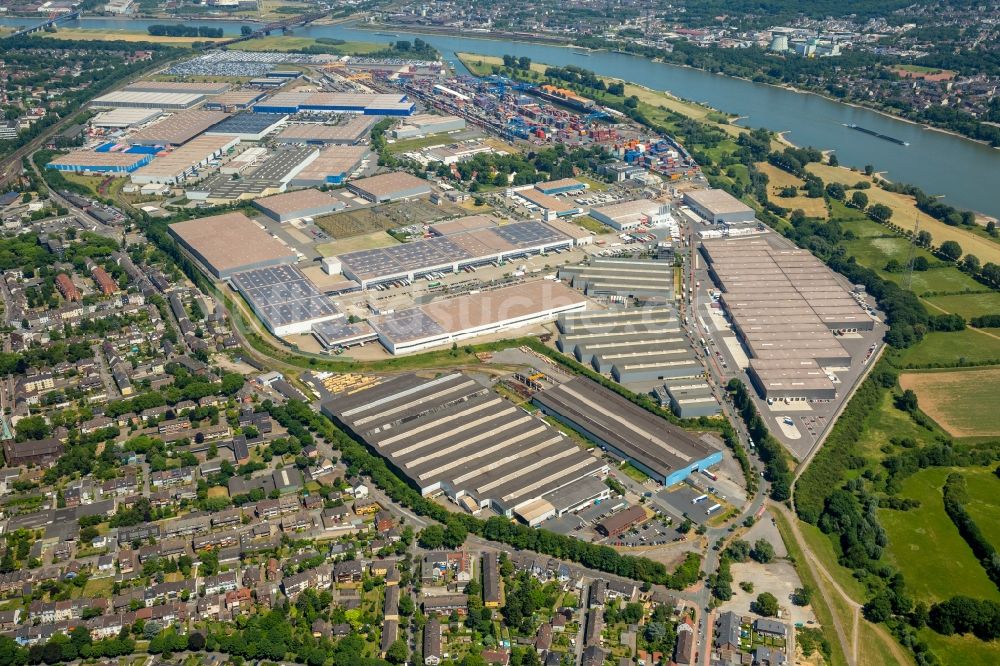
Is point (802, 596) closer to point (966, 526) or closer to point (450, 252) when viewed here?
point (966, 526)

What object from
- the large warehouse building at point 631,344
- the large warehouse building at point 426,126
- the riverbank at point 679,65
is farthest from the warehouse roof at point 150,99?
the large warehouse building at point 631,344

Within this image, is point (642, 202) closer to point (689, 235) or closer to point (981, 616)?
point (689, 235)

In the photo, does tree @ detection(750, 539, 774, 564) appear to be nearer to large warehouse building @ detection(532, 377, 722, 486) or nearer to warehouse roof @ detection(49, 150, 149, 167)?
large warehouse building @ detection(532, 377, 722, 486)

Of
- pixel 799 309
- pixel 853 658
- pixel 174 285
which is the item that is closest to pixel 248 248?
pixel 174 285

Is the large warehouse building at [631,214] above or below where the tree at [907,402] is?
above

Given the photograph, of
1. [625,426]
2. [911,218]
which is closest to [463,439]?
[625,426]

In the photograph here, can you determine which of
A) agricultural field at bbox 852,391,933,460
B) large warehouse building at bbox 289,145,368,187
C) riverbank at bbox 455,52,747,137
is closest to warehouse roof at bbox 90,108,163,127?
large warehouse building at bbox 289,145,368,187

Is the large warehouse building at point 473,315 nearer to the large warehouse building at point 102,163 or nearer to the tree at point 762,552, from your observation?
the tree at point 762,552
